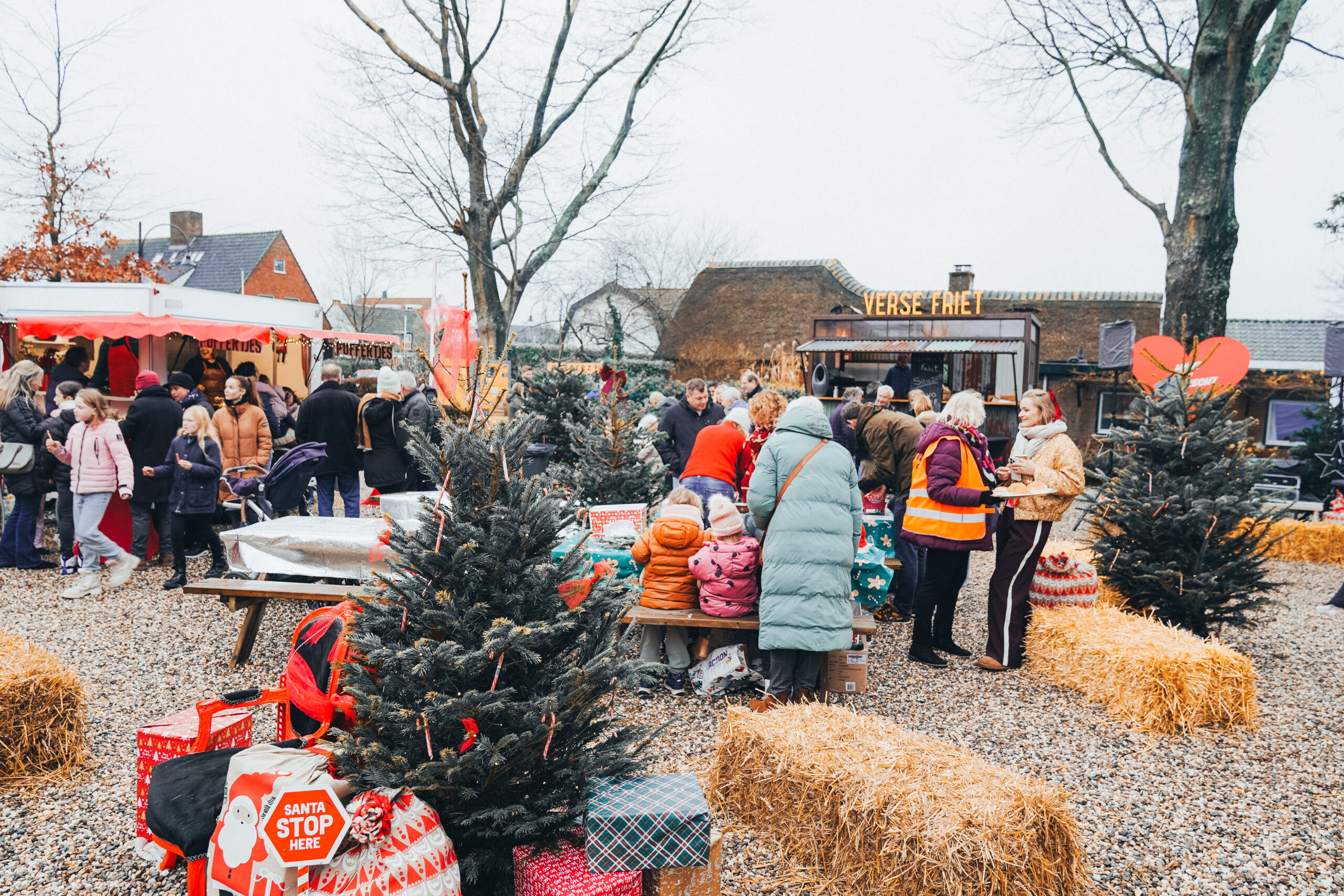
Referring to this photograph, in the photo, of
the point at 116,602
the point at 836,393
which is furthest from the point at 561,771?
the point at 836,393

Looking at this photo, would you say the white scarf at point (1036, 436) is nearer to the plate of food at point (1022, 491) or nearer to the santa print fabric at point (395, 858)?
the plate of food at point (1022, 491)

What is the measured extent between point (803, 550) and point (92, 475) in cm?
623

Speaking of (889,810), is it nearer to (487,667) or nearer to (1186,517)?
(487,667)

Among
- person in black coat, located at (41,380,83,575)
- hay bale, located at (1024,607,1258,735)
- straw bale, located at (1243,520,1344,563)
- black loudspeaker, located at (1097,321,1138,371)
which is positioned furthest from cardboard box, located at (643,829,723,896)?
black loudspeaker, located at (1097,321,1138,371)

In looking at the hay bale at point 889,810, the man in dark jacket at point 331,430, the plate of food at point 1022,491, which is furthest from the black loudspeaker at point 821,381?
the hay bale at point 889,810

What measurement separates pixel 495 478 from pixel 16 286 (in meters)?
13.4

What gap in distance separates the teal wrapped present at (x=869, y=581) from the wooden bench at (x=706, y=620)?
0.60 metres

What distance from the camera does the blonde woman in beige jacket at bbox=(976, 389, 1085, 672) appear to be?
5375 mm

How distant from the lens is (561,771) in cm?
264

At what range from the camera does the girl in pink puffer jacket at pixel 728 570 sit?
4.76m

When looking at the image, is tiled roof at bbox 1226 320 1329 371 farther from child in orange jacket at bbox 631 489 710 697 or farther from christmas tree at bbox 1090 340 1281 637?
child in orange jacket at bbox 631 489 710 697

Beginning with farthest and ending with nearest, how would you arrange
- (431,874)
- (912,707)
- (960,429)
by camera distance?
(960,429) → (912,707) → (431,874)

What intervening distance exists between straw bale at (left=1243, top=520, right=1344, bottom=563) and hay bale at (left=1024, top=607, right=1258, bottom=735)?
22.4ft

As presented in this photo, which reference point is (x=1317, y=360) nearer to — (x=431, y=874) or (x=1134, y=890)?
(x=1134, y=890)
